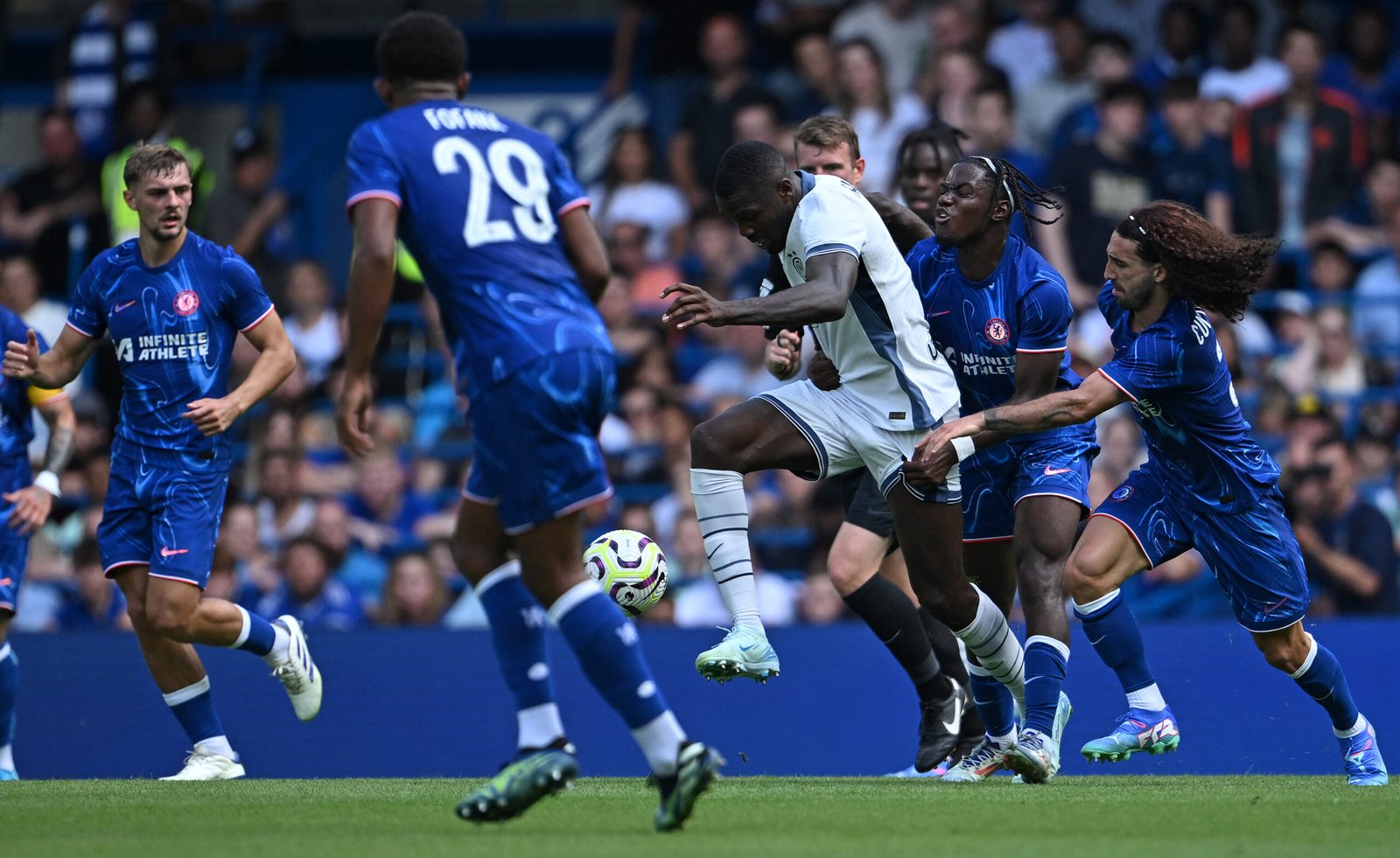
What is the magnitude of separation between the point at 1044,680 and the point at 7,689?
494cm

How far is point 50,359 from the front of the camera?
820cm

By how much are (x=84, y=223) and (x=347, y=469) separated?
373 cm

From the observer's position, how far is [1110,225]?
13281 millimetres

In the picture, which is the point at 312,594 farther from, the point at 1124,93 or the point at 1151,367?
the point at 1124,93

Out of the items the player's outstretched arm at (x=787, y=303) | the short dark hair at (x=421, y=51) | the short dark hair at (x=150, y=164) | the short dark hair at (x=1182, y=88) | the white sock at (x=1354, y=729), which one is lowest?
the white sock at (x=1354, y=729)

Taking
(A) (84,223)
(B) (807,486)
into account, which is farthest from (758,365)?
(A) (84,223)

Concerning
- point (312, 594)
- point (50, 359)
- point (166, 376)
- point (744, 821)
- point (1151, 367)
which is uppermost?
point (50, 359)

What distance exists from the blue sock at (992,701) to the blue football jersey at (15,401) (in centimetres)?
455

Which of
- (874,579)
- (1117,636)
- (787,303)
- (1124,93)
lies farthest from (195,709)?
(1124,93)

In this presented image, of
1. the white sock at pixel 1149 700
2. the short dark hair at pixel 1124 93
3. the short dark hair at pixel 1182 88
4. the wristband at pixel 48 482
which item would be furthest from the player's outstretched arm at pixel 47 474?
the short dark hair at pixel 1182 88

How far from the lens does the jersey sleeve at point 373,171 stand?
560 cm

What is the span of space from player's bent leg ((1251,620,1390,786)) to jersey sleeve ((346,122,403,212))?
410 centimetres

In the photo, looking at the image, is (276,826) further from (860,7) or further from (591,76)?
(591,76)

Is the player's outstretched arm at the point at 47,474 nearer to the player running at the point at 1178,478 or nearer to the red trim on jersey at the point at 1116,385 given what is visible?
the player running at the point at 1178,478
